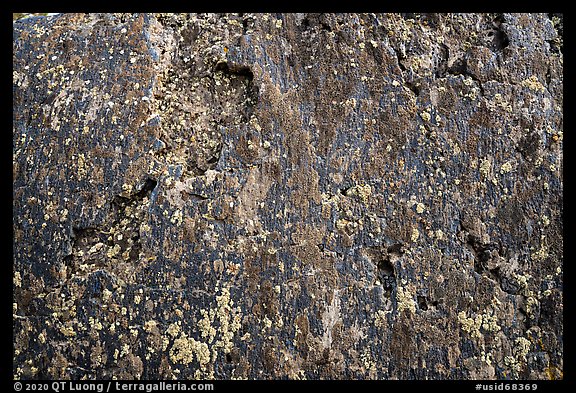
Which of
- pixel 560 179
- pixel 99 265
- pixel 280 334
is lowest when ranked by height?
pixel 280 334

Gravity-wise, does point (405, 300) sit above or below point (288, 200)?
below

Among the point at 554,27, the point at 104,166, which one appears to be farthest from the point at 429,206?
the point at 104,166

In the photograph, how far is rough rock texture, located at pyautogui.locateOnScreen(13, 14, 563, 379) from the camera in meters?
2.24

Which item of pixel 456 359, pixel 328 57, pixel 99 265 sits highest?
pixel 328 57

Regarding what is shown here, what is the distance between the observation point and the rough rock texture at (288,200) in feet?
7.36

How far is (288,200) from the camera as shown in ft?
7.64

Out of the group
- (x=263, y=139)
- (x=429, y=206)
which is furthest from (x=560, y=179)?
(x=263, y=139)

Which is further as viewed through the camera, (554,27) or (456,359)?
(554,27)

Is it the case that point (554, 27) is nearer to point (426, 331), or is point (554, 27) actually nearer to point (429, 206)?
point (429, 206)

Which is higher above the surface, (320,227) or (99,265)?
(320,227)

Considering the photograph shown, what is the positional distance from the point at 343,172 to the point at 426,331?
0.85 metres

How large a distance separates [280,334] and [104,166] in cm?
118

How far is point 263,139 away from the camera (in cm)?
238

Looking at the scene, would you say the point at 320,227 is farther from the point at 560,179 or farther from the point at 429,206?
the point at 560,179
